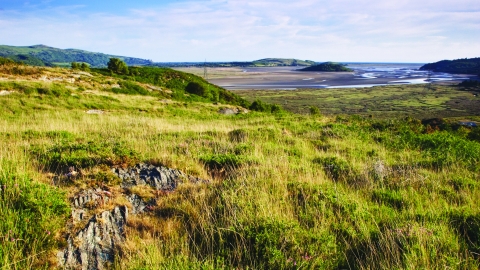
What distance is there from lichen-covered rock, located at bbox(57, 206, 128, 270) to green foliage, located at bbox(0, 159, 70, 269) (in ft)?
0.75

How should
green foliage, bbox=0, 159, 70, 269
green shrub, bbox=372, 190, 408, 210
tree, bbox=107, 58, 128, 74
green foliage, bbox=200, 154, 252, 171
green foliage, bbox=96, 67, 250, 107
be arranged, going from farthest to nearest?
tree, bbox=107, 58, 128, 74
green foliage, bbox=96, 67, 250, 107
green foliage, bbox=200, 154, 252, 171
green shrub, bbox=372, 190, 408, 210
green foliage, bbox=0, 159, 70, 269

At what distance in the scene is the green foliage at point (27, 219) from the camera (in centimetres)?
312

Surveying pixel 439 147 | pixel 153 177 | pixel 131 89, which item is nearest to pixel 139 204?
pixel 153 177

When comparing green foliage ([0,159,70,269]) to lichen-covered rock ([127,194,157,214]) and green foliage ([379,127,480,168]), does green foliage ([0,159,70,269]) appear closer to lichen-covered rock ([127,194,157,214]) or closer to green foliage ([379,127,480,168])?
lichen-covered rock ([127,194,157,214])

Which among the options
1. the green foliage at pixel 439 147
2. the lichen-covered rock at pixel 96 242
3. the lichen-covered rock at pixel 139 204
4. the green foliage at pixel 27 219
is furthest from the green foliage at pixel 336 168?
the green foliage at pixel 27 219

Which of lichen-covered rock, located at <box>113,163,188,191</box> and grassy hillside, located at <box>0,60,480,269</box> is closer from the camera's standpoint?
grassy hillside, located at <box>0,60,480,269</box>

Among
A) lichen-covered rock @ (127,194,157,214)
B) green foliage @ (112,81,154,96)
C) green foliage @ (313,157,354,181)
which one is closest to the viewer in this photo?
lichen-covered rock @ (127,194,157,214)

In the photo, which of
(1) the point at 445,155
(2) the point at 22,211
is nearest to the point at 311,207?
(2) the point at 22,211

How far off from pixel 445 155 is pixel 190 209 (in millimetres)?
8613

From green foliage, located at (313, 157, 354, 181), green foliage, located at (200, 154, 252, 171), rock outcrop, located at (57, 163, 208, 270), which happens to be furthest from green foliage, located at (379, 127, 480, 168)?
rock outcrop, located at (57, 163, 208, 270)

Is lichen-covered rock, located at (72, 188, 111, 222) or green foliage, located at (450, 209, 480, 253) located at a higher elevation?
lichen-covered rock, located at (72, 188, 111, 222)

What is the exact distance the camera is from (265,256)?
3.44 meters

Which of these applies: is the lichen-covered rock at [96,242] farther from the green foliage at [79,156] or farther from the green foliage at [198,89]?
the green foliage at [198,89]

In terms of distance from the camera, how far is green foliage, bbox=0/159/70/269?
3.12m
